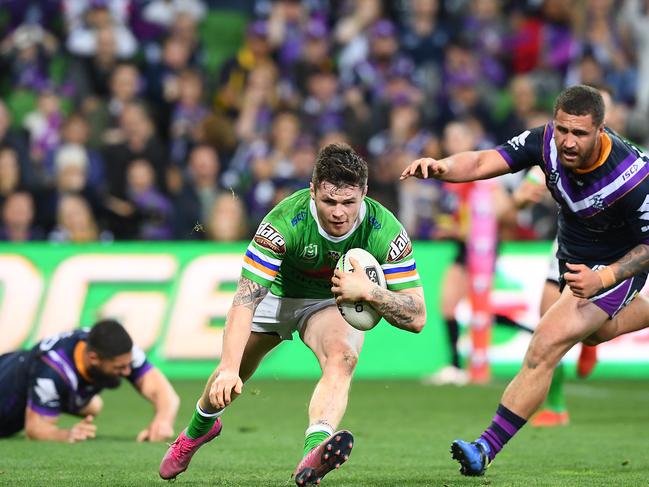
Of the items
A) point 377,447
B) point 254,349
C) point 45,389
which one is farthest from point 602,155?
point 45,389

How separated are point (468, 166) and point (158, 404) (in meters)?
3.22

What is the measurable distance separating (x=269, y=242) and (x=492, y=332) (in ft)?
27.5

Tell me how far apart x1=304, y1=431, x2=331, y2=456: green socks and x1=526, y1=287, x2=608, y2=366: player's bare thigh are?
1614 mm

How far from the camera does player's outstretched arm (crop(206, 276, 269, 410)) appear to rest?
600 centimetres

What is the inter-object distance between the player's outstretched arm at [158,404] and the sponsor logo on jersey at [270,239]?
116 inches

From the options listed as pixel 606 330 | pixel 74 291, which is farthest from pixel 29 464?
pixel 74 291

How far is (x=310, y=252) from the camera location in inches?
263

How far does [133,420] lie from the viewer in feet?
34.8

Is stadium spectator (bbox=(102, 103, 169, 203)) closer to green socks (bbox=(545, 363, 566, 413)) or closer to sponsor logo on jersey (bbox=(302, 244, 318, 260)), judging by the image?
green socks (bbox=(545, 363, 566, 413))

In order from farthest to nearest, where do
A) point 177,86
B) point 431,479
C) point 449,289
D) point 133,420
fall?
point 177,86 < point 449,289 < point 133,420 < point 431,479

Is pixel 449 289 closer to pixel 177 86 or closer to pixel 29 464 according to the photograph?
pixel 177 86

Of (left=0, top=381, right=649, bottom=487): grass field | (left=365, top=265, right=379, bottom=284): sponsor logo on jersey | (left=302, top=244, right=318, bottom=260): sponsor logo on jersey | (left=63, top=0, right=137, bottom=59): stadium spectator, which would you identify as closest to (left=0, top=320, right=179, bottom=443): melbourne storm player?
(left=0, top=381, right=649, bottom=487): grass field

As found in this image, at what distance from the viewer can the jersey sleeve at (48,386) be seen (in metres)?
8.89

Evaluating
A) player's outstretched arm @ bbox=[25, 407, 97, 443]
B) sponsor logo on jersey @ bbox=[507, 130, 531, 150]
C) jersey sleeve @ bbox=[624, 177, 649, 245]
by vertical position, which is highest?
sponsor logo on jersey @ bbox=[507, 130, 531, 150]
